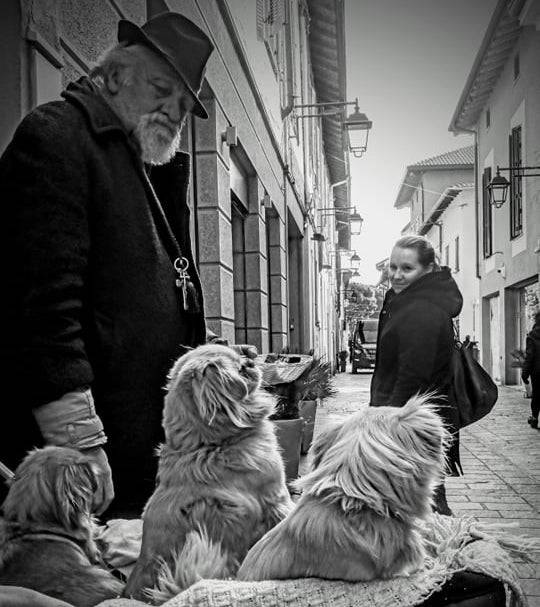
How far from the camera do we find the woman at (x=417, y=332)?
372 cm

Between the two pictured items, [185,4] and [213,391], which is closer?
[213,391]

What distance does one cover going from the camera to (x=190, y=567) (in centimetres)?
169

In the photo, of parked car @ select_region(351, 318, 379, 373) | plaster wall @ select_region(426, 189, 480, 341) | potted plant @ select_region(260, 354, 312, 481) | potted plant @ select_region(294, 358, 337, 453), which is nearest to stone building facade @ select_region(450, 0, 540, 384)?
plaster wall @ select_region(426, 189, 480, 341)

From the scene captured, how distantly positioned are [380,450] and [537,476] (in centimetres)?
553

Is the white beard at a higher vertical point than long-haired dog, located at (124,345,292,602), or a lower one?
higher

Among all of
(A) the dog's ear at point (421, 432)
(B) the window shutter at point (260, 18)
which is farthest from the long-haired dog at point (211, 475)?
(B) the window shutter at point (260, 18)

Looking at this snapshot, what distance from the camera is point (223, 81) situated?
693cm

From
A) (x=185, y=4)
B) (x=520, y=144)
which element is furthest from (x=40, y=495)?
(x=520, y=144)

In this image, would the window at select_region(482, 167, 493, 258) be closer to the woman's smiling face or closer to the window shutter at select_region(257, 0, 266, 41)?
the window shutter at select_region(257, 0, 266, 41)

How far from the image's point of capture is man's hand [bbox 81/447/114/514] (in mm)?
1812

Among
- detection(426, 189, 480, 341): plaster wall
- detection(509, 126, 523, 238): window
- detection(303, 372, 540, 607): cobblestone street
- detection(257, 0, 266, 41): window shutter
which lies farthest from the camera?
detection(426, 189, 480, 341): plaster wall

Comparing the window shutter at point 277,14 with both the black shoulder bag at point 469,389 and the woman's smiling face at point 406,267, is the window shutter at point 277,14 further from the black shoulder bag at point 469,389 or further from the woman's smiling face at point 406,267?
the black shoulder bag at point 469,389

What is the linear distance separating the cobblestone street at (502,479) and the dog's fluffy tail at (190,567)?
0.47 metres

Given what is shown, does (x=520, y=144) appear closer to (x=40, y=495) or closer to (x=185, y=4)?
(x=185, y=4)
